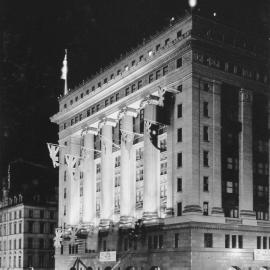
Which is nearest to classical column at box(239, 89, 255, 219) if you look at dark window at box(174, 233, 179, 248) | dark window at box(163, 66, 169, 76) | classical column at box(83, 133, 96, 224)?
dark window at box(174, 233, 179, 248)

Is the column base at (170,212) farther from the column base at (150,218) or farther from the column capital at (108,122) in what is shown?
the column capital at (108,122)

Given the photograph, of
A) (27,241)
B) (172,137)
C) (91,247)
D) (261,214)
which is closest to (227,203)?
(261,214)

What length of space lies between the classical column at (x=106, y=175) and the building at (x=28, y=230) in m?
41.6

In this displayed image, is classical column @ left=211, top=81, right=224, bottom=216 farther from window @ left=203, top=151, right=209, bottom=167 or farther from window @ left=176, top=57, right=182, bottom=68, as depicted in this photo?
window @ left=176, top=57, right=182, bottom=68

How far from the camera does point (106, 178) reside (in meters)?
89.0

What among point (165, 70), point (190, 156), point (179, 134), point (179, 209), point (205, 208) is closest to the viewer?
point (190, 156)

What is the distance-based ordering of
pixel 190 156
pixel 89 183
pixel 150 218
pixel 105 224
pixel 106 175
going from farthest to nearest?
pixel 89 183
pixel 106 175
pixel 105 224
pixel 150 218
pixel 190 156

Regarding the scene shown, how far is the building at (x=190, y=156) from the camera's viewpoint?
68.4m

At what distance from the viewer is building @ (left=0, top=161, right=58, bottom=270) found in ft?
409

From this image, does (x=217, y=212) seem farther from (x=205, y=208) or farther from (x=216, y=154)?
(x=216, y=154)

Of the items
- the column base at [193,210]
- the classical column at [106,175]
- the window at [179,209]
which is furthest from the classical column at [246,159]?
the classical column at [106,175]

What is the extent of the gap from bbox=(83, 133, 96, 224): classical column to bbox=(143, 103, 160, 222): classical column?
17.9 metres

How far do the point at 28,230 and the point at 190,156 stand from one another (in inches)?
2704

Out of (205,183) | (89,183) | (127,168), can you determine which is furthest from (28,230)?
(205,183)
